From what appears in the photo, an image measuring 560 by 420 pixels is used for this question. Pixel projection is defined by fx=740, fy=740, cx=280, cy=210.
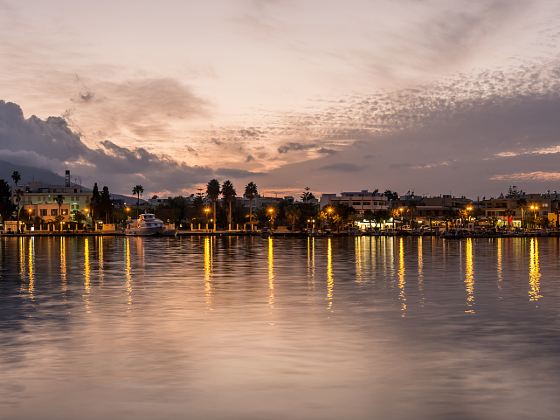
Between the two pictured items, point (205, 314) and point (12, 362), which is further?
point (205, 314)

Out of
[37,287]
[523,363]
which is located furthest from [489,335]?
[37,287]

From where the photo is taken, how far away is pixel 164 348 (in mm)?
22047

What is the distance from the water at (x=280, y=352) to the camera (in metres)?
15.2

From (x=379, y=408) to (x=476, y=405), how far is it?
2007 mm

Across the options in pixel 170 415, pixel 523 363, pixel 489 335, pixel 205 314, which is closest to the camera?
pixel 170 415

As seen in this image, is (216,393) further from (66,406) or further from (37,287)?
(37,287)

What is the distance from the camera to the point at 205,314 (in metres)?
29.7

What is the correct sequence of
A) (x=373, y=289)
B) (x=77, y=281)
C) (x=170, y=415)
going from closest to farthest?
(x=170, y=415) < (x=373, y=289) < (x=77, y=281)

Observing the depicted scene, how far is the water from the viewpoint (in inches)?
598

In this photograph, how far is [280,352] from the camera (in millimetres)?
21172

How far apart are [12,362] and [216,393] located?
668 cm

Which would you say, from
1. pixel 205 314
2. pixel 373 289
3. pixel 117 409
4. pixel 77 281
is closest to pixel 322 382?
pixel 117 409

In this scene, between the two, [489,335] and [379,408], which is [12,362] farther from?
[489,335]

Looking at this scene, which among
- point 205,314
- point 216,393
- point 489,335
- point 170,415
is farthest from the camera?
point 205,314
